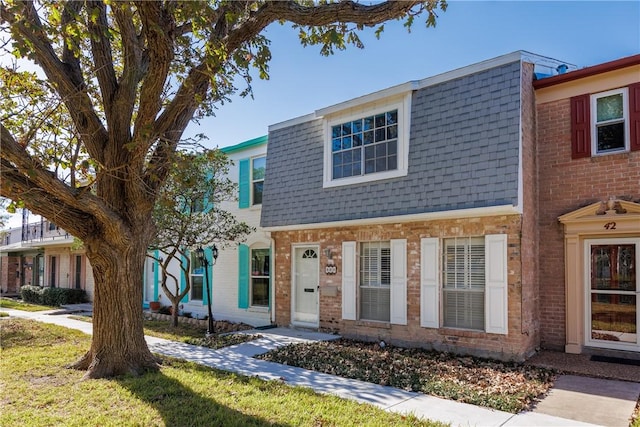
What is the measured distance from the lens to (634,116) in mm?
7988

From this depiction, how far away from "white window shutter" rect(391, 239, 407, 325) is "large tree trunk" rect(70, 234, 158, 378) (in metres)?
5.04

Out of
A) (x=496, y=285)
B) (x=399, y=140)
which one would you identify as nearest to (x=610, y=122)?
(x=496, y=285)

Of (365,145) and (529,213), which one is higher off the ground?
Result: (365,145)

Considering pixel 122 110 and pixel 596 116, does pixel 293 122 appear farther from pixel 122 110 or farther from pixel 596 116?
pixel 596 116

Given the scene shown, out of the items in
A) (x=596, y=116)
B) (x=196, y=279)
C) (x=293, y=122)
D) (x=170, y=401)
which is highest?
(x=293, y=122)

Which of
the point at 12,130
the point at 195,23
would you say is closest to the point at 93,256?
the point at 12,130

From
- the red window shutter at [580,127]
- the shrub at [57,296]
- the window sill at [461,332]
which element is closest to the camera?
the window sill at [461,332]

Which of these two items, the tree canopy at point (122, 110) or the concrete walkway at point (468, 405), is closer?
the concrete walkway at point (468, 405)

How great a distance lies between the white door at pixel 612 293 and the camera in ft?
26.4

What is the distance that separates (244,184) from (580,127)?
930 cm

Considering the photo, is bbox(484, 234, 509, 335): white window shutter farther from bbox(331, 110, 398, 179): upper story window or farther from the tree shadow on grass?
the tree shadow on grass

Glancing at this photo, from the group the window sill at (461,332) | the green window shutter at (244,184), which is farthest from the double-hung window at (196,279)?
the window sill at (461,332)

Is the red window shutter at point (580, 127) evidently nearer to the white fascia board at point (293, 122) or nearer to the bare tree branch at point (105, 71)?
the white fascia board at point (293, 122)

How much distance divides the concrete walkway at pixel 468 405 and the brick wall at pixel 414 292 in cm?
126
